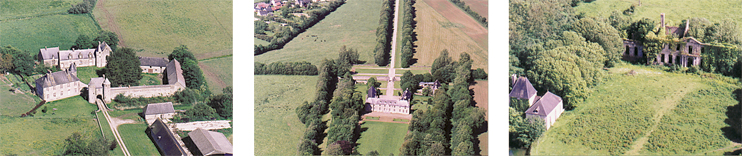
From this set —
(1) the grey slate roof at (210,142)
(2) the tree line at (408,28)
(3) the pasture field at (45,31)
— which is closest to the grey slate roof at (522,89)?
(2) the tree line at (408,28)

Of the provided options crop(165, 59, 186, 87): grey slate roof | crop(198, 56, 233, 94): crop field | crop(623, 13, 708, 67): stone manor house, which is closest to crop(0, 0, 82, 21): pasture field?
crop(165, 59, 186, 87): grey slate roof

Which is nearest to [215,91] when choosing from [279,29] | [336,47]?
[279,29]

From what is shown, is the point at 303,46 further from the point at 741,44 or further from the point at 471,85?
the point at 741,44

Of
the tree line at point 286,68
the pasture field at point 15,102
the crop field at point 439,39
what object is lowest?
the pasture field at point 15,102

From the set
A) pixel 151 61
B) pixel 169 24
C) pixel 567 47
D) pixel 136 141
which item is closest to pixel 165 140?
pixel 136 141

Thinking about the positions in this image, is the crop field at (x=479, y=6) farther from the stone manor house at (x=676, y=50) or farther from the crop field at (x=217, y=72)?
the crop field at (x=217, y=72)

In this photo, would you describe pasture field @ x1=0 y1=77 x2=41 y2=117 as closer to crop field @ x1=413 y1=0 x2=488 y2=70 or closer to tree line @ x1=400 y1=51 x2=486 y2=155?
tree line @ x1=400 y1=51 x2=486 y2=155

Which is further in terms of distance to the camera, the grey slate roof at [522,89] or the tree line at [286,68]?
the tree line at [286,68]
